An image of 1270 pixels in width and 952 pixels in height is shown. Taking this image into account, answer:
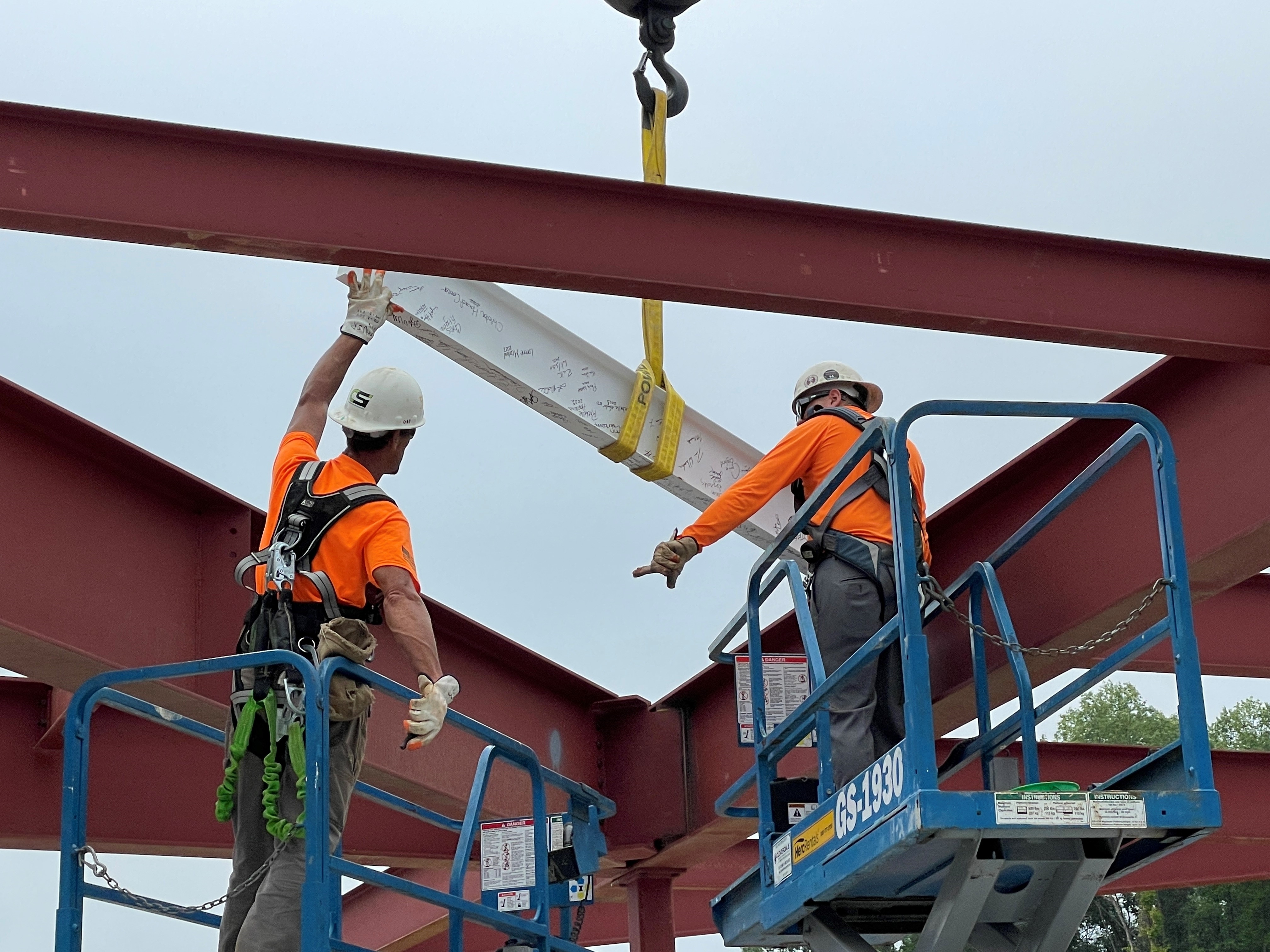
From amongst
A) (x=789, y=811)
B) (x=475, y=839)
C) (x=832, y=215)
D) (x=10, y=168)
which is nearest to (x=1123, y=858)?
(x=789, y=811)

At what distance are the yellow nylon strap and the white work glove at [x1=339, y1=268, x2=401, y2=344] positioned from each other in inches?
102

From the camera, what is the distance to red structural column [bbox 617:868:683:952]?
11961mm

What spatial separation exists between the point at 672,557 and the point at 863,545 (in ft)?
2.86

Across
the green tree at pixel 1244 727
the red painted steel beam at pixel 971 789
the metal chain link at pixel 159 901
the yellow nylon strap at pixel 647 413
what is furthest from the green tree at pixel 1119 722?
the metal chain link at pixel 159 901

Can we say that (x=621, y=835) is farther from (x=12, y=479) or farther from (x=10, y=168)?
(x=10, y=168)

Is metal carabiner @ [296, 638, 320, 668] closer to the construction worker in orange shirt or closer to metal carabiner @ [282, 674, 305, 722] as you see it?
metal carabiner @ [282, 674, 305, 722]

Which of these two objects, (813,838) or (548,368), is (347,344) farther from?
(813,838)

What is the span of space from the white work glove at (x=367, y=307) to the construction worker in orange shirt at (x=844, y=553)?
1668 millimetres

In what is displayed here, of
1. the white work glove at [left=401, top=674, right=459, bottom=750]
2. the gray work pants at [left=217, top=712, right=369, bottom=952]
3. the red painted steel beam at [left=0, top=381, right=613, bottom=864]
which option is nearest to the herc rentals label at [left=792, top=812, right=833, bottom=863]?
the white work glove at [left=401, top=674, right=459, bottom=750]

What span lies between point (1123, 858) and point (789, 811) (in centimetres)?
164

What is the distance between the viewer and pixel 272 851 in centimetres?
647

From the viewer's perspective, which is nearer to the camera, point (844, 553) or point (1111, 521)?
Answer: point (844, 553)

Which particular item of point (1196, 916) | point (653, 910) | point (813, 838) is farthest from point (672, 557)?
point (1196, 916)

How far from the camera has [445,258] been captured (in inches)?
283
